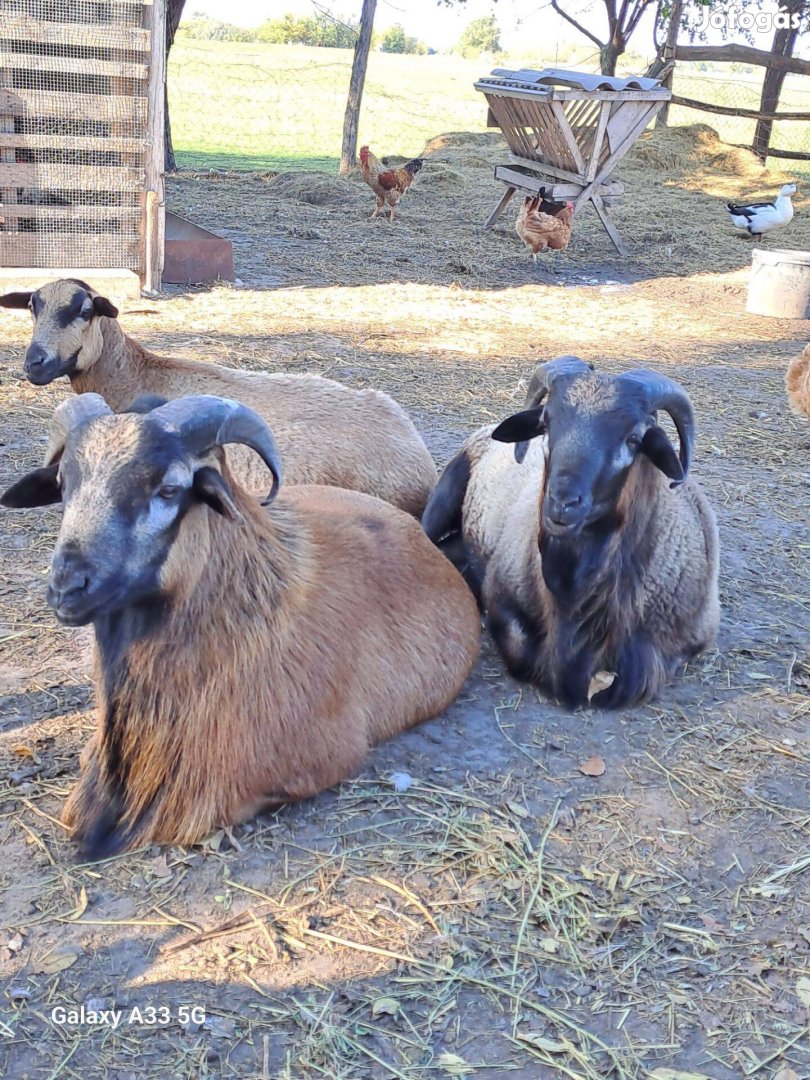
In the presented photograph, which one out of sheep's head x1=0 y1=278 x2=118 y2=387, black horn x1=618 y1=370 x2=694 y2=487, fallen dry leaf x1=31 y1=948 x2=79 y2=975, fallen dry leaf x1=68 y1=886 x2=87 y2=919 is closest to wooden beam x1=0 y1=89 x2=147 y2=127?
sheep's head x1=0 y1=278 x2=118 y2=387

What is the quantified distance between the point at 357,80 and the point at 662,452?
17016 mm

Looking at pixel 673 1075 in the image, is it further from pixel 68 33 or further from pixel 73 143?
pixel 68 33

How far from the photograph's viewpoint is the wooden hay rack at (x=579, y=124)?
1429 cm

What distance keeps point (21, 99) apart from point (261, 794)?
956 cm

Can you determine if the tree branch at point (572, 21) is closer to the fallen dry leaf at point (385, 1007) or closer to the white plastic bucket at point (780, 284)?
the white plastic bucket at point (780, 284)

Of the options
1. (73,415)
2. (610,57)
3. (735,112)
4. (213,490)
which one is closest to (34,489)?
(73,415)

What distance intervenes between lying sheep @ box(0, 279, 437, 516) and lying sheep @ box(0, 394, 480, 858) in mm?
1573

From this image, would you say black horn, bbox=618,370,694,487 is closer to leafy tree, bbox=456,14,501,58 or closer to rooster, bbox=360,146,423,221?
rooster, bbox=360,146,423,221

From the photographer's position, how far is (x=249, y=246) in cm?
1367

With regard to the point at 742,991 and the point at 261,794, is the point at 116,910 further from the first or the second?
the point at 742,991

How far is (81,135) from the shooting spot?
36.7 ft

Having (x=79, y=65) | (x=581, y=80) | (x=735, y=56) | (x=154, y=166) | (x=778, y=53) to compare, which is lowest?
(x=154, y=166)

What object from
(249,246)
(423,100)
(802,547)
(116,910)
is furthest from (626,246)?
(423,100)

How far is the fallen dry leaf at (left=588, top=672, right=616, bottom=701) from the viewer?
14.6ft
